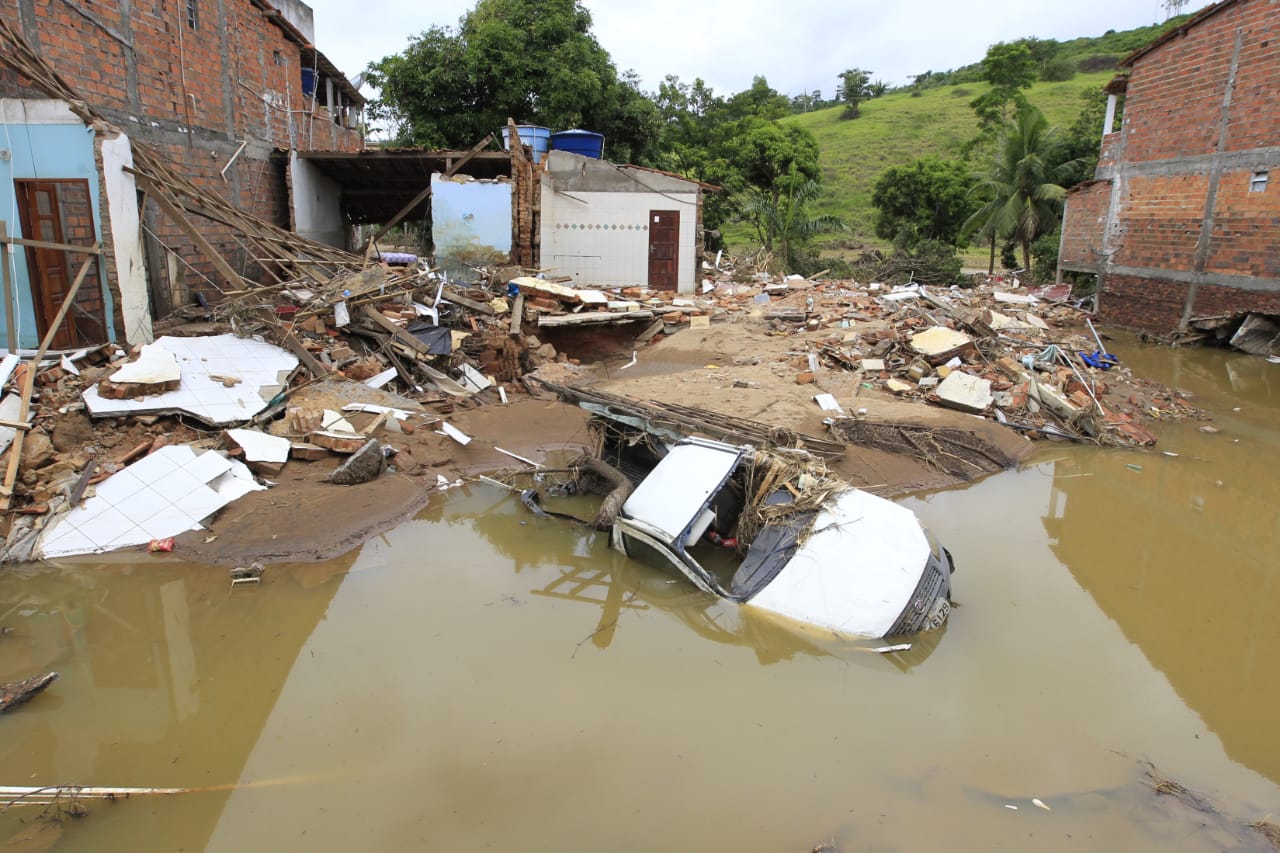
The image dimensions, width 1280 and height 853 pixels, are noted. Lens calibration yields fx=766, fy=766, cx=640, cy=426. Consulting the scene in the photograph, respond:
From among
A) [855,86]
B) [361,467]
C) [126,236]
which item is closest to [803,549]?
[361,467]

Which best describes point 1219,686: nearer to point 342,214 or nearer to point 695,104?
point 342,214

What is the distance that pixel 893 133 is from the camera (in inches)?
1906

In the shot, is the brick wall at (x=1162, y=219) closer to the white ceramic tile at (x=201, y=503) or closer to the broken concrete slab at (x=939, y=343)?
the broken concrete slab at (x=939, y=343)

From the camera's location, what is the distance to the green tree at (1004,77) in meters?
38.6

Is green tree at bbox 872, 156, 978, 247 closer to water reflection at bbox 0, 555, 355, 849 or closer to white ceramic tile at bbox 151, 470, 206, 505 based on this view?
white ceramic tile at bbox 151, 470, 206, 505

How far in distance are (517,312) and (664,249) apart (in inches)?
235

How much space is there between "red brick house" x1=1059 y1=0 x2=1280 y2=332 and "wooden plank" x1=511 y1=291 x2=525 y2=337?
1340 cm

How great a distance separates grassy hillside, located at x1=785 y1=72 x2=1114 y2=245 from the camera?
39844 millimetres

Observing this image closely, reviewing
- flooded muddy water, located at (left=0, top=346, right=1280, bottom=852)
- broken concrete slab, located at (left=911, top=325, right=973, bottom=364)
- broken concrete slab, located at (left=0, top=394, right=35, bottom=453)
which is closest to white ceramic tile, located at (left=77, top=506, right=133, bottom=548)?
flooded muddy water, located at (left=0, top=346, right=1280, bottom=852)

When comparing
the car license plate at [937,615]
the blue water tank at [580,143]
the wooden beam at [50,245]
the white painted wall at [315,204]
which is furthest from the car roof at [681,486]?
the blue water tank at [580,143]

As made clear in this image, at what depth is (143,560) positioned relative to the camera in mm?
6766

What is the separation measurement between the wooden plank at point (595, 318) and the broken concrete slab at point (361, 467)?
569 cm

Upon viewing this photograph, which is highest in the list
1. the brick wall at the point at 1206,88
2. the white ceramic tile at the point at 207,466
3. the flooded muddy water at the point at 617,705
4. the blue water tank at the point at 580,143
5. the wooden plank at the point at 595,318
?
the brick wall at the point at 1206,88

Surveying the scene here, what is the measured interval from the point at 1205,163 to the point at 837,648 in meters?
15.0
